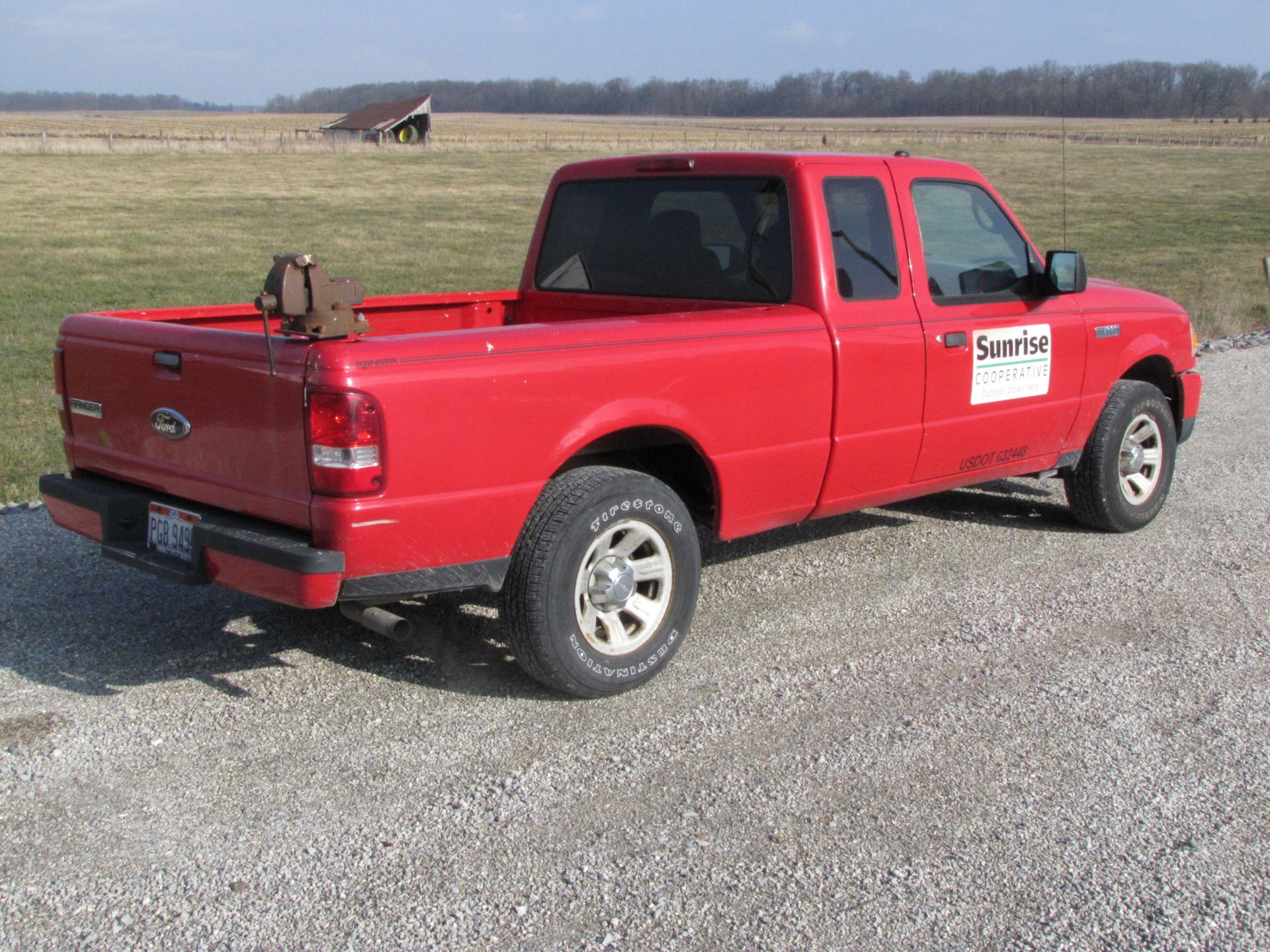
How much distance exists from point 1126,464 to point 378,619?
420 centimetres

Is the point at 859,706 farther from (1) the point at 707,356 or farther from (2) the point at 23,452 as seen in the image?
(2) the point at 23,452

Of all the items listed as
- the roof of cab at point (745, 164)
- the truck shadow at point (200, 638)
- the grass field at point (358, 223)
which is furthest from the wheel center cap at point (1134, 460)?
the grass field at point (358, 223)

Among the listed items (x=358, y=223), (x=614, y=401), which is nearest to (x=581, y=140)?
(x=358, y=223)

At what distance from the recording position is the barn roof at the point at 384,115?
205 ft

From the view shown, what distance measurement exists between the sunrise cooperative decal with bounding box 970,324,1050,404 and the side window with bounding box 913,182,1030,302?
190 millimetres

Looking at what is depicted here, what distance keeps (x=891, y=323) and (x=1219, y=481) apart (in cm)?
356

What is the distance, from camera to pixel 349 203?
33.9m

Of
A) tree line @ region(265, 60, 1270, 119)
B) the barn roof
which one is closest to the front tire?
tree line @ region(265, 60, 1270, 119)

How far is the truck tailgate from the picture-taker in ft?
12.2

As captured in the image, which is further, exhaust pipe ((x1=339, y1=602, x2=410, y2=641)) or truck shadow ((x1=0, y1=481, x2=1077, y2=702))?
truck shadow ((x1=0, y1=481, x2=1077, y2=702))

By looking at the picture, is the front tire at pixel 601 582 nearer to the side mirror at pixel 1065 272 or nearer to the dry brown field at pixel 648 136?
the side mirror at pixel 1065 272

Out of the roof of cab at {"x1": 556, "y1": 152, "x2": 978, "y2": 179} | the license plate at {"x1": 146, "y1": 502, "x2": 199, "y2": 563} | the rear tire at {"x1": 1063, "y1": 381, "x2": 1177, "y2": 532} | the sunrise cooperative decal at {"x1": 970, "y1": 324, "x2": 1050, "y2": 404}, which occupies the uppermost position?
the roof of cab at {"x1": 556, "y1": 152, "x2": 978, "y2": 179}

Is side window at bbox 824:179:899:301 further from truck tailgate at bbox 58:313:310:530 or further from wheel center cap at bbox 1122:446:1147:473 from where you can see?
truck tailgate at bbox 58:313:310:530

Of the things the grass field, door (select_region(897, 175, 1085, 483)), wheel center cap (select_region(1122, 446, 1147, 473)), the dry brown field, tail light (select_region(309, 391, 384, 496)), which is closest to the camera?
tail light (select_region(309, 391, 384, 496))
